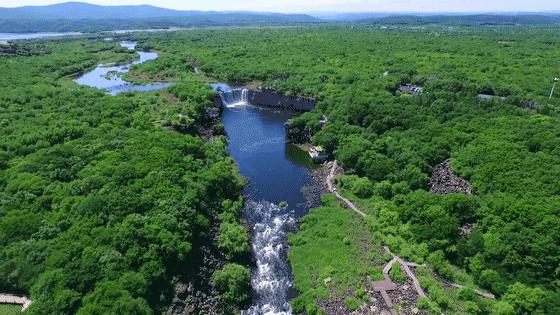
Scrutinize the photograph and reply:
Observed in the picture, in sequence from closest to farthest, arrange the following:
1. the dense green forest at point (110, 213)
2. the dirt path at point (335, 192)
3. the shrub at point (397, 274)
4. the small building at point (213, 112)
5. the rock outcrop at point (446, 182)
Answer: the dense green forest at point (110, 213) → the shrub at point (397, 274) → the dirt path at point (335, 192) → the rock outcrop at point (446, 182) → the small building at point (213, 112)

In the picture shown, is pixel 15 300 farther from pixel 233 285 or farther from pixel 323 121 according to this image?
pixel 323 121

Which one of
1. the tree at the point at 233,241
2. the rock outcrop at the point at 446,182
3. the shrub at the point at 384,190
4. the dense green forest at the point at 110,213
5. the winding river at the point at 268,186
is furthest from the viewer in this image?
the shrub at the point at 384,190

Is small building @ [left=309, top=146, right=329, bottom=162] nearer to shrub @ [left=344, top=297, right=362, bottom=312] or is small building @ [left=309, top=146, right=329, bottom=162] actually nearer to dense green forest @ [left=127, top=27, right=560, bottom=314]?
dense green forest @ [left=127, top=27, right=560, bottom=314]

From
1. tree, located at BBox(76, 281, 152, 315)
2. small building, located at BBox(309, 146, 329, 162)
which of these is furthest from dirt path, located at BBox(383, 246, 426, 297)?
small building, located at BBox(309, 146, 329, 162)

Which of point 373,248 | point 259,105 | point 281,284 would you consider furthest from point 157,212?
point 259,105

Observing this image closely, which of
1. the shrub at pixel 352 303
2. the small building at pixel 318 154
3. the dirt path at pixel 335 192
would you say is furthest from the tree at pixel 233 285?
the small building at pixel 318 154

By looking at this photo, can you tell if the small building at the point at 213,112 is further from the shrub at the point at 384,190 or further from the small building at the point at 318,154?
the shrub at the point at 384,190
